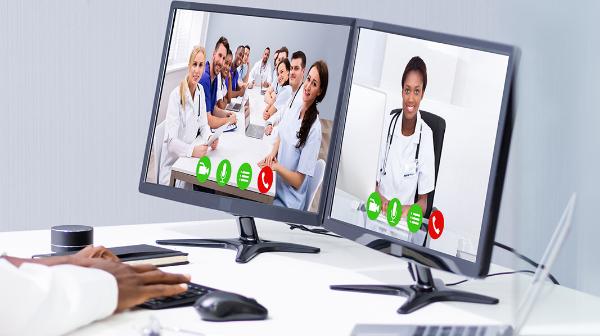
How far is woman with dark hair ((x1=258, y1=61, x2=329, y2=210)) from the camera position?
1703 millimetres

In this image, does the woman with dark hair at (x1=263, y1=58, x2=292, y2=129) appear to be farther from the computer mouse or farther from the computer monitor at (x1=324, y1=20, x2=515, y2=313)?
the computer mouse

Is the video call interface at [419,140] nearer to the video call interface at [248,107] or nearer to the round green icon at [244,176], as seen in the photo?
the video call interface at [248,107]

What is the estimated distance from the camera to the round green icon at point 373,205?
1.50 m

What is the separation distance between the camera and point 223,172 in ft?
5.92

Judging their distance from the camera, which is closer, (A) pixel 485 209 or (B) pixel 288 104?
(A) pixel 485 209

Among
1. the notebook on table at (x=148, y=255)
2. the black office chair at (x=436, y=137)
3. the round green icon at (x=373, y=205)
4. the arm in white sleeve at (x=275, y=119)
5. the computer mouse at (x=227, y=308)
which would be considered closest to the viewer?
the computer mouse at (x=227, y=308)

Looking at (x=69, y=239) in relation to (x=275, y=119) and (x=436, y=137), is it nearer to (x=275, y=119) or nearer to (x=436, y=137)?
(x=275, y=119)

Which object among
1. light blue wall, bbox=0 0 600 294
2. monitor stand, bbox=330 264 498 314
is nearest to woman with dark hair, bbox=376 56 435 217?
monitor stand, bbox=330 264 498 314

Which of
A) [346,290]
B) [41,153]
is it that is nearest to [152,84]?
[41,153]

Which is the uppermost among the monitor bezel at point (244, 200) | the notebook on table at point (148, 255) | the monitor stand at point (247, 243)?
the monitor bezel at point (244, 200)

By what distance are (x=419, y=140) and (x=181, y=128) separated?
63cm

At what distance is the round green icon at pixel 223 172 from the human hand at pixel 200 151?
0.05 metres

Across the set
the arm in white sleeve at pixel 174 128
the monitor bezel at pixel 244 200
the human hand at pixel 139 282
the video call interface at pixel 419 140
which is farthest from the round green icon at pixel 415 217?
the arm in white sleeve at pixel 174 128

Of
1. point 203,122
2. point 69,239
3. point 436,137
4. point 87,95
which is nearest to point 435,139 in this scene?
point 436,137
